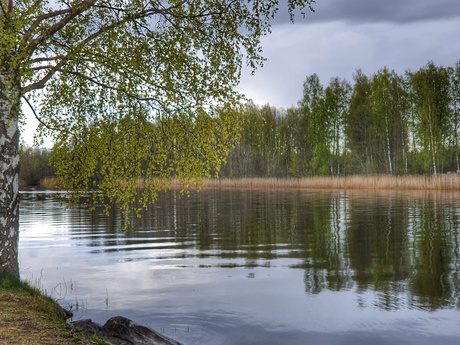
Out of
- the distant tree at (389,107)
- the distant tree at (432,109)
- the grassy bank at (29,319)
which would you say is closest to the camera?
the grassy bank at (29,319)

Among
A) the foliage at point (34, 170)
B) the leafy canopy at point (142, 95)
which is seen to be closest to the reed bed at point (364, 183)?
the leafy canopy at point (142, 95)

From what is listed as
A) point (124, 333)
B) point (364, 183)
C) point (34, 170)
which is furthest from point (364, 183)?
point (34, 170)

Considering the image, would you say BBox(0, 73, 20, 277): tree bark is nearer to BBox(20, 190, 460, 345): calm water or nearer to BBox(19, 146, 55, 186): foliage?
BBox(20, 190, 460, 345): calm water

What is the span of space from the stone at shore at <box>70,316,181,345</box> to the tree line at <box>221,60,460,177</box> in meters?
56.2

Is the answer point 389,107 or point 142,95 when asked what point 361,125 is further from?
point 142,95

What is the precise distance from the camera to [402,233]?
69.2ft

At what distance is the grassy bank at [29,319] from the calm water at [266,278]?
4.32 feet

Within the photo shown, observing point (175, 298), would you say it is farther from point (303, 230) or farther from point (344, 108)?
point (344, 108)

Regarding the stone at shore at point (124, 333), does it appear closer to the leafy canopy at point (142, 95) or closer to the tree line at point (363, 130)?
the leafy canopy at point (142, 95)

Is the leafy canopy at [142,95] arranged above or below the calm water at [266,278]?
above

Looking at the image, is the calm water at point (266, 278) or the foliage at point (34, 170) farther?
the foliage at point (34, 170)

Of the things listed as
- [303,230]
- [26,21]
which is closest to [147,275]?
[26,21]

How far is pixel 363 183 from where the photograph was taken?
57.8 meters

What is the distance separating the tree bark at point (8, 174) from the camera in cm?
1055
